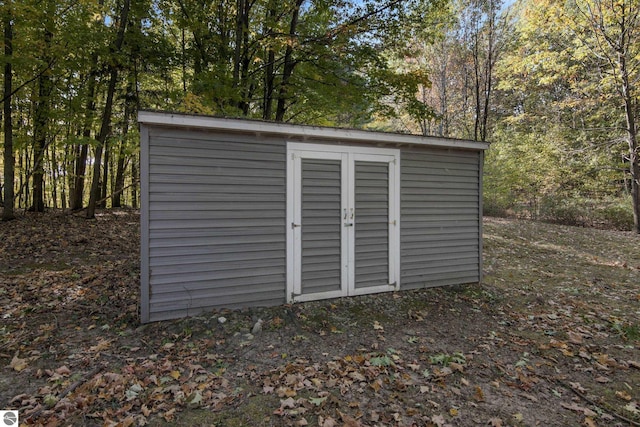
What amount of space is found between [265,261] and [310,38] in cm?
550

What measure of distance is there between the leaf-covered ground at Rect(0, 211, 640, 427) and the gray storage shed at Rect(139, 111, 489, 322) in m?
0.30

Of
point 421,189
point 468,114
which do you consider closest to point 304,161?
point 421,189

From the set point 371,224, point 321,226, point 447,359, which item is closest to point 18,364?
point 321,226

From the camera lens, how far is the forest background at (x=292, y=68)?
7.37 meters

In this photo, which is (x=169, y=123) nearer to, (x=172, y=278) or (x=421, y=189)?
(x=172, y=278)

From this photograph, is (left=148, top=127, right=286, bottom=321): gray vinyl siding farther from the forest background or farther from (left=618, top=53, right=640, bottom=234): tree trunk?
(left=618, top=53, right=640, bottom=234): tree trunk

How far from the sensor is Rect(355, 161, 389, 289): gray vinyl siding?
469 cm

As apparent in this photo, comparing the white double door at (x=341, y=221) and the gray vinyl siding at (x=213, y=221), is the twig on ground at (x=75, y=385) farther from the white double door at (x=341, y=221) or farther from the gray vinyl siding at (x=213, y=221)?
the white double door at (x=341, y=221)

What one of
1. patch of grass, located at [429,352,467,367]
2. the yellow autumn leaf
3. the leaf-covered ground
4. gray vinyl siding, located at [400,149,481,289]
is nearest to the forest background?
gray vinyl siding, located at [400,149,481,289]

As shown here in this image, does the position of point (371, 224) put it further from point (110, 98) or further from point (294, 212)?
point (110, 98)

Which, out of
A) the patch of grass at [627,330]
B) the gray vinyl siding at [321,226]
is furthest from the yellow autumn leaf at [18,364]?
the patch of grass at [627,330]

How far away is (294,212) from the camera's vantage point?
14.2 ft

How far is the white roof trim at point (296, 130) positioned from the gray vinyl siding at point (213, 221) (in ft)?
0.51

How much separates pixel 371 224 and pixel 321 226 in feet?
2.50
